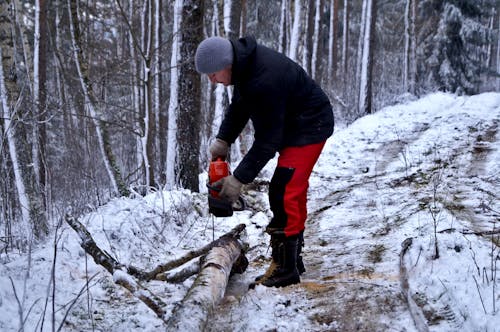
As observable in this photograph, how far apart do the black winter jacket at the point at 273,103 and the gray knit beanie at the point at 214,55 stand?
Answer: 61mm

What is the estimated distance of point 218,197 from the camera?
3098mm

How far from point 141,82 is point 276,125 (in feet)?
45.7

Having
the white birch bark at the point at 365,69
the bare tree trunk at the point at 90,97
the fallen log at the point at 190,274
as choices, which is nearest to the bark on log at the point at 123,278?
the fallen log at the point at 190,274

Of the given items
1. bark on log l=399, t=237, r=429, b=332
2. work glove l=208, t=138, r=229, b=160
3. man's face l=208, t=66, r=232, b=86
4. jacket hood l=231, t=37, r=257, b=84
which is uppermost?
jacket hood l=231, t=37, r=257, b=84

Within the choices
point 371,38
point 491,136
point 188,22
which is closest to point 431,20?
point 371,38

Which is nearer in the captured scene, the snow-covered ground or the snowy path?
the snow-covered ground

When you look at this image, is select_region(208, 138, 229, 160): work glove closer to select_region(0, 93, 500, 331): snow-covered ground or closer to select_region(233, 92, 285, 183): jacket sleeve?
select_region(233, 92, 285, 183): jacket sleeve

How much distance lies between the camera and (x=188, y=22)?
5832 millimetres

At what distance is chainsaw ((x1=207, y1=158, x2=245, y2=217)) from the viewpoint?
3064 mm

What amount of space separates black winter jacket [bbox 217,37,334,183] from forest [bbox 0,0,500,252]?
5.51 ft

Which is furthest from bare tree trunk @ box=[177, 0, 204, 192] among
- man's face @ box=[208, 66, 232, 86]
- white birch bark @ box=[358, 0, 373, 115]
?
white birch bark @ box=[358, 0, 373, 115]

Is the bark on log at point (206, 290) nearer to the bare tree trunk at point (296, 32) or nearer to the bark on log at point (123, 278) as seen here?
the bark on log at point (123, 278)

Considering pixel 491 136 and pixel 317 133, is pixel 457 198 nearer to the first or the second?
pixel 317 133

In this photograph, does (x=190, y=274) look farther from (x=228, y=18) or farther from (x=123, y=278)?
(x=228, y=18)
